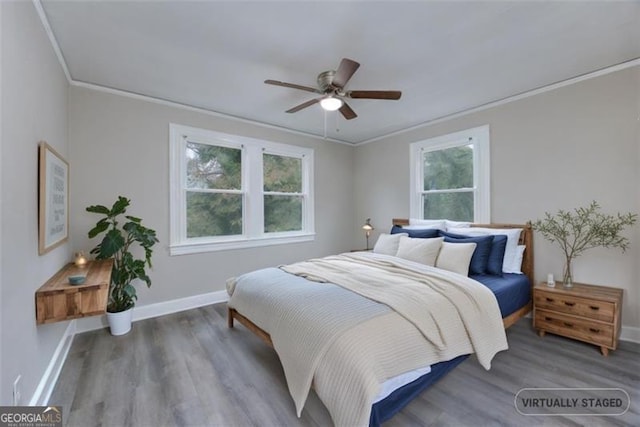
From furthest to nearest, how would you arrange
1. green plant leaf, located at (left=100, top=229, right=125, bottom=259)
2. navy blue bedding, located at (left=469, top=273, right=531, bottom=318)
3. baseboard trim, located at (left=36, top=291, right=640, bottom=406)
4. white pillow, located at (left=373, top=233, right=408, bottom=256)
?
1. white pillow, located at (left=373, top=233, right=408, bottom=256)
2. green plant leaf, located at (left=100, top=229, right=125, bottom=259)
3. navy blue bedding, located at (left=469, top=273, right=531, bottom=318)
4. baseboard trim, located at (left=36, top=291, right=640, bottom=406)

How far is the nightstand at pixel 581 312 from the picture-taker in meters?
2.34

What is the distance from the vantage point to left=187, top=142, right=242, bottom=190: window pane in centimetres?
369

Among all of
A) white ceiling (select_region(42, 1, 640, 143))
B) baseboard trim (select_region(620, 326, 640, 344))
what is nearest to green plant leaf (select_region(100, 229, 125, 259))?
white ceiling (select_region(42, 1, 640, 143))

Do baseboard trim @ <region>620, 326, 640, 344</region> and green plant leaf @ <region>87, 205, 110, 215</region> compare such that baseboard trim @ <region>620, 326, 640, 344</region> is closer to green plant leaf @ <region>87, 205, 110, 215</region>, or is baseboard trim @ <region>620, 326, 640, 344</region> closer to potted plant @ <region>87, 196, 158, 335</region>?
potted plant @ <region>87, 196, 158, 335</region>

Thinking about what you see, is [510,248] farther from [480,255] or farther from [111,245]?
[111,245]

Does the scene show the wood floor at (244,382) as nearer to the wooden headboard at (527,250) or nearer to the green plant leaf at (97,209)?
the wooden headboard at (527,250)

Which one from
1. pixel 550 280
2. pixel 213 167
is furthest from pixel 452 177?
pixel 213 167

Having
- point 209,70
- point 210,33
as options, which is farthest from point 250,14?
point 209,70

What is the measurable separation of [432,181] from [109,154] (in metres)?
4.34

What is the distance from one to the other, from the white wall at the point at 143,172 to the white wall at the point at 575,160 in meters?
A: 3.24

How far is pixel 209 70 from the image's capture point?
2.64 m

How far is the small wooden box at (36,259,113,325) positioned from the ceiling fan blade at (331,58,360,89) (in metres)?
2.39

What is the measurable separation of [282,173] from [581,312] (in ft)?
13.2

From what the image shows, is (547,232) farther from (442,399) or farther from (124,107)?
(124,107)
